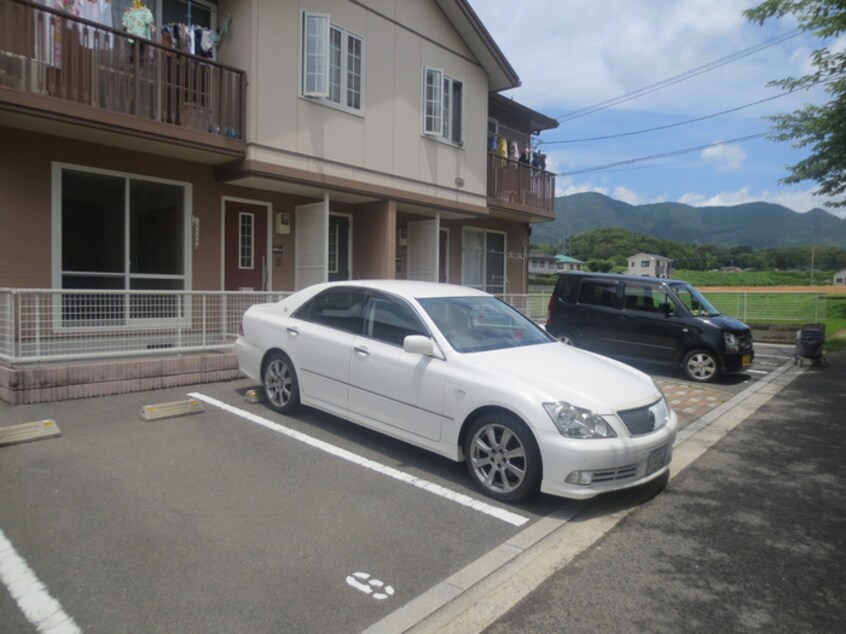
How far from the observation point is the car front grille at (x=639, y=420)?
439cm

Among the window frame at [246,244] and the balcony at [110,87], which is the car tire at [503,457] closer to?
the balcony at [110,87]

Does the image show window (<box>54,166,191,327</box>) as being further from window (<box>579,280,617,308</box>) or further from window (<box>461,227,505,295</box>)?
window (<box>461,227,505,295</box>)

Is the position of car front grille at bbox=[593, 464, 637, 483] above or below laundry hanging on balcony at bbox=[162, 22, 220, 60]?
below

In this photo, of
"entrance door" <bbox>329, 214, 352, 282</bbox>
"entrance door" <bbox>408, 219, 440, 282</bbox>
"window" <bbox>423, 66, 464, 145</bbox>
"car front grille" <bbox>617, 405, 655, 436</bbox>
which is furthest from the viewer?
"entrance door" <bbox>408, 219, 440, 282</bbox>

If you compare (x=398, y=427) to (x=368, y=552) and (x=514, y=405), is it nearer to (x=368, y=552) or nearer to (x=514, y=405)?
(x=514, y=405)

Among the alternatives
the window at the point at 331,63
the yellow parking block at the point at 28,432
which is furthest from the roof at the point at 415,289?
the window at the point at 331,63

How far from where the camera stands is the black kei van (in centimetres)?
991

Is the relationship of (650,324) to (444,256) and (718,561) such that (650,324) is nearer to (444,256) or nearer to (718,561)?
(444,256)

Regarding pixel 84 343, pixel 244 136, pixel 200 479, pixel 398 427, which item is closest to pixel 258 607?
pixel 200 479

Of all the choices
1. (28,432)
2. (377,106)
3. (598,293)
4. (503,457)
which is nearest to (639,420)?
(503,457)

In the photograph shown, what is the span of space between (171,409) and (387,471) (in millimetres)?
2745

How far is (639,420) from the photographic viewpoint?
177 inches

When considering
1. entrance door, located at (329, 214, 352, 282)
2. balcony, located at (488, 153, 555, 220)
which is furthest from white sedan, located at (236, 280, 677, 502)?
balcony, located at (488, 153, 555, 220)

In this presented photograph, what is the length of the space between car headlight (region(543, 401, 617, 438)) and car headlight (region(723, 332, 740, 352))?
6.62 meters
